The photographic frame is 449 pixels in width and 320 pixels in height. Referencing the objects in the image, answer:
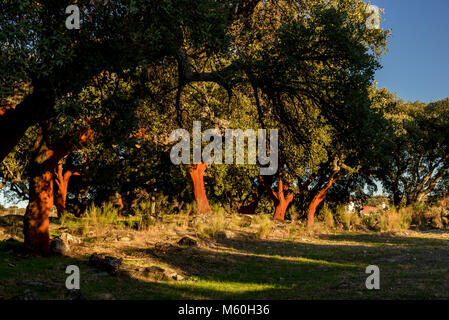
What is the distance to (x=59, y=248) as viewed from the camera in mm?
11836

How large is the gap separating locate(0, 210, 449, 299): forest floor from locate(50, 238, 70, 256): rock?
0.50 ft

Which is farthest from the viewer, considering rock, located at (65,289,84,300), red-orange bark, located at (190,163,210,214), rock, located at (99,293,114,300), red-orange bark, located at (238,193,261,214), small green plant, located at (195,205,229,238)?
red-orange bark, located at (238,193,261,214)

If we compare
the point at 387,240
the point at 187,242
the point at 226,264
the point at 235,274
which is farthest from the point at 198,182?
the point at 235,274

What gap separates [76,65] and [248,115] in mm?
Answer: 13762

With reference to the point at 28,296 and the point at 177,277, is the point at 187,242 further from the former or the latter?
the point at 28,296

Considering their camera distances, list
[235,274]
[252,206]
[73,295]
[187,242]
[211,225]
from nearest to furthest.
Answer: [73,295] < [235,274] < [187,242] < [211,225] < [252,206]

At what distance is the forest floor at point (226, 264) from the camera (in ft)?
27.5

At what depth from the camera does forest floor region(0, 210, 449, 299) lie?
8.38m

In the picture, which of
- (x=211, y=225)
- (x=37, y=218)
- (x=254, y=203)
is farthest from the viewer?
(x=254, y=203)

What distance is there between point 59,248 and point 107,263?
2524mm

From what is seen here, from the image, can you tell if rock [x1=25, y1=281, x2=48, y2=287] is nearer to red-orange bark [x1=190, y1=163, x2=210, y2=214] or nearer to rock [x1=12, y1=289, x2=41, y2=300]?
rock [x1=12, y1=289, x2=41, y2=300]

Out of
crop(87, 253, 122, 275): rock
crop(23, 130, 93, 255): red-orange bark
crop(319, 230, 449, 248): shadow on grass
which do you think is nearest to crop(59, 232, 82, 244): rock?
crop(23, 130, 93, 255): red-orange bark
